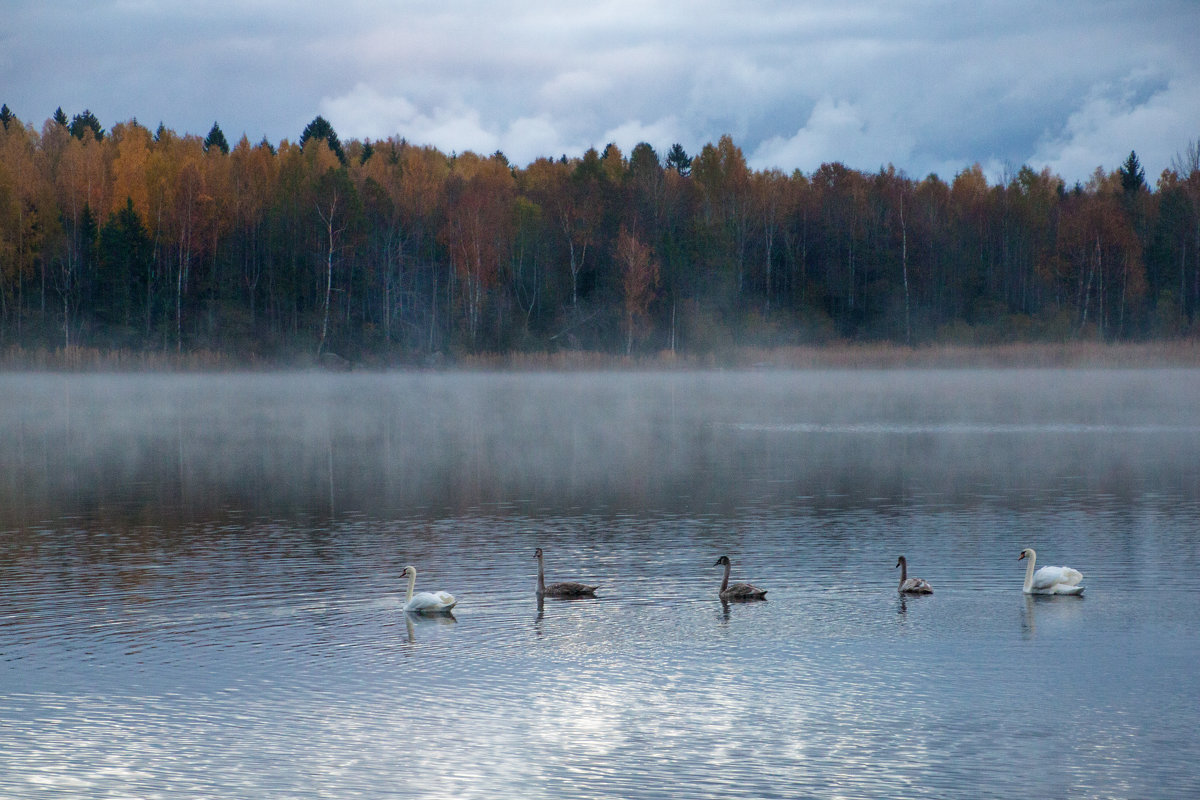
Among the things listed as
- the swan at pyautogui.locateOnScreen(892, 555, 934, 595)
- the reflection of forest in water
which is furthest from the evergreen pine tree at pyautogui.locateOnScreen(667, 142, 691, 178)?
the swan at pyautogui.locateOnScreen(892, 555, 934, 595)

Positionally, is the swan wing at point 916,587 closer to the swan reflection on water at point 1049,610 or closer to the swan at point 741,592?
the swan reflection on water at point 1049,610

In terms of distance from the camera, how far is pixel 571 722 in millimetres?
10336

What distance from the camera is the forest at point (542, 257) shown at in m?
86.2

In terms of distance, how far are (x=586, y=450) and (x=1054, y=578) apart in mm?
20512

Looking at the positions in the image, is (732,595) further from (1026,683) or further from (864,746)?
(864,746)

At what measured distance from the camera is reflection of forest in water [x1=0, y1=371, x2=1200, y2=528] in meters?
24.9

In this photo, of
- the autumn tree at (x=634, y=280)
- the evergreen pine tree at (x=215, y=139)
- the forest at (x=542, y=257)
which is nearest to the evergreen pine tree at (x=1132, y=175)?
the forest at (x=542, y=257)

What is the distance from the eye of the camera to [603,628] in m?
13.8

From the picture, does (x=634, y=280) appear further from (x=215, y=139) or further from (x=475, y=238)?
(x=215, y=139)

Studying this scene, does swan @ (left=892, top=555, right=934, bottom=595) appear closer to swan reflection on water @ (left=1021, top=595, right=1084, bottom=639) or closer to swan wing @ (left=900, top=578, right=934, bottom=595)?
swan wing @ (left=900, top=578, right=934, bottom=595)

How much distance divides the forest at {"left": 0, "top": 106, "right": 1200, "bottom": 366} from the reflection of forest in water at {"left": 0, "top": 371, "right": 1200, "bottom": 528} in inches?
888

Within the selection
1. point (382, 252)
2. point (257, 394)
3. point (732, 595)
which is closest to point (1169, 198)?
point (382, 252)

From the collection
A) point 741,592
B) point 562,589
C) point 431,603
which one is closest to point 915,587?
point 741,592

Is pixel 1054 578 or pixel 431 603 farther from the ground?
pixel 1054 578
